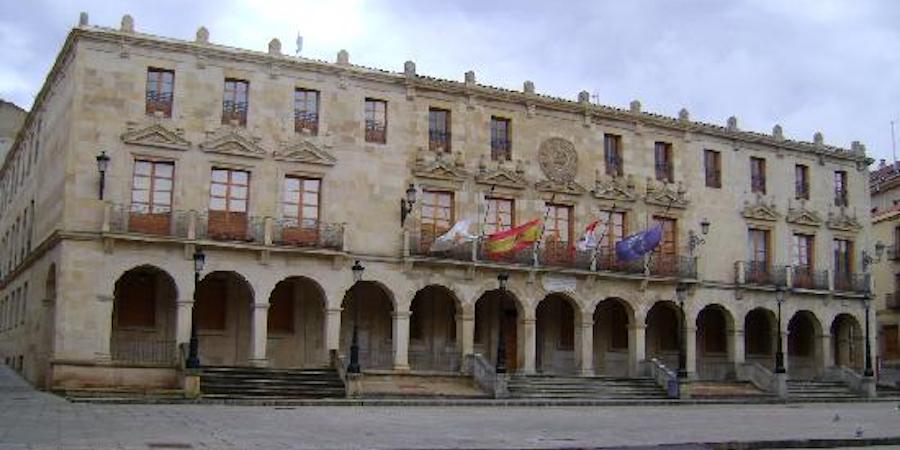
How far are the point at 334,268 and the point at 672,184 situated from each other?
14261 millimetres

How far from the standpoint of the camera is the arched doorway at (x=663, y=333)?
40188 mm

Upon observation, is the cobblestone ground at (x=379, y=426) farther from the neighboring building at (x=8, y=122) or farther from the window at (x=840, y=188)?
the neighboring building at (x=8, y=122)

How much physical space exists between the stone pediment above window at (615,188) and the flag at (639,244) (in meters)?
1.92

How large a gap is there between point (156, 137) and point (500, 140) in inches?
467

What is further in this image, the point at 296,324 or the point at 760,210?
the point at 760,210

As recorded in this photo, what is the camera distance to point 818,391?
38.5 metres

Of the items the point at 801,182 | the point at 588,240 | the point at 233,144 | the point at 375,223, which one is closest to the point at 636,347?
the point at 588,240

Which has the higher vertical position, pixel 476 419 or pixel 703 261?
pixel 703 261

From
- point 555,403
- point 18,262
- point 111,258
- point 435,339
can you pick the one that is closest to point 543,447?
point 555,403

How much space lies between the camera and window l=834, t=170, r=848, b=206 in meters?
44.3

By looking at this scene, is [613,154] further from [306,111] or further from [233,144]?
[233,144]

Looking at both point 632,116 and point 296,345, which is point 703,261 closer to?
point 632,116

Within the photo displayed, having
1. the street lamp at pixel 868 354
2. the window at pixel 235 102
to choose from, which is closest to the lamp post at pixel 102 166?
the window at pixel 235 102

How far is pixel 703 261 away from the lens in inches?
1575
